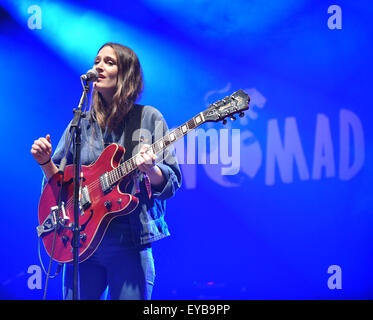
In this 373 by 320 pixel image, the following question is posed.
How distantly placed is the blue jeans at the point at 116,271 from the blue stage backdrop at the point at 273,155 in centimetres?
106

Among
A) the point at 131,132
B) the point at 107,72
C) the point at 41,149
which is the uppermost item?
the point at 107,72

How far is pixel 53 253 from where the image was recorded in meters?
2.46

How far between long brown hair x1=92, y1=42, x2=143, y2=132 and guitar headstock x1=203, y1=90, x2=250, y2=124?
1.39 ft

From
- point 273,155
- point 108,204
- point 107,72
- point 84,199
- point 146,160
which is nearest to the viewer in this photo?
point 146,160

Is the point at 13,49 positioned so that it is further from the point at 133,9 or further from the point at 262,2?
the point at 262,2

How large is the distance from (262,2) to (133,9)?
3.16 ft

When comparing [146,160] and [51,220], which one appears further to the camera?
[51,220]

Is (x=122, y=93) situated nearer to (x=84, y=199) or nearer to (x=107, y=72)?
(x=107, y=72)

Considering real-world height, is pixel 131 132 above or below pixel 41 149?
above

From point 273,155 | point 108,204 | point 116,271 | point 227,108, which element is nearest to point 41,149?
point 108,204

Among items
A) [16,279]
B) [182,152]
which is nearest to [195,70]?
[182,152]

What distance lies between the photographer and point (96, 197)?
8.01 ft

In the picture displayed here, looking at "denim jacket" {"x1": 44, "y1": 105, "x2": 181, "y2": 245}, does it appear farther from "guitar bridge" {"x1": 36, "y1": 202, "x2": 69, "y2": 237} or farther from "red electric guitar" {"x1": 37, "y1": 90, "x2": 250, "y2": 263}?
"guitar bridge" {"x1": 36, "y1": 202, "x2": 69, "y2": 237}

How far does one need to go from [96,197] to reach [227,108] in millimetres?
856
